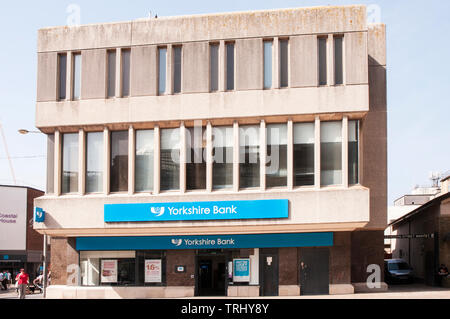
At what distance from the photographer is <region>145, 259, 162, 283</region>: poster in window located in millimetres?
27906

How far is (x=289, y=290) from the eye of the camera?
2659 cm

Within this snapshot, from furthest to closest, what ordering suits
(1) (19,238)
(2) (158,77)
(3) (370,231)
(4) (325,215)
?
(1) (19,238) → (3) (370,231) → (2) (158,77) → (4) (325,215)

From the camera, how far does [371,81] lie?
93.7 feet

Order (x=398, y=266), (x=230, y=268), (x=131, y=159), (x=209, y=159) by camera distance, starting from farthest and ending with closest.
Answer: (x=398, y=266) < (x=230, y=268) < (x=131, y=159) < (x=209, y=159)

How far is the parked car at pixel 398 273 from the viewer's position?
3697 cm

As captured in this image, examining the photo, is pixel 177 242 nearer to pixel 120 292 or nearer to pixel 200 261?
pixel 200 261

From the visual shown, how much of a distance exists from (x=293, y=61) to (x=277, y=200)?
6.78 meters

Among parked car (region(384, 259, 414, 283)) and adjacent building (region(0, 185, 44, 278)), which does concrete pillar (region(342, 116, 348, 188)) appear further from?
adjacent building (region(0, 185, 44, 278))

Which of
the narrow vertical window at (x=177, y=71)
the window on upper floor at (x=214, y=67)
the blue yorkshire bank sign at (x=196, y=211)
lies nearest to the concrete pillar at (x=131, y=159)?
the blue yorkshire bank sign at (x=196, y=211)

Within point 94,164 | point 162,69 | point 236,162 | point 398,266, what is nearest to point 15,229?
point 94,164

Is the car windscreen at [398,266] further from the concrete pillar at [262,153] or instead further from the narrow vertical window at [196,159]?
the narrow vertical window at [196,159]

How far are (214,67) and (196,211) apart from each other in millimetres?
7246

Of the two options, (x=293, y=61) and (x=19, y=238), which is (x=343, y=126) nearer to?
(x=293, y=61)
